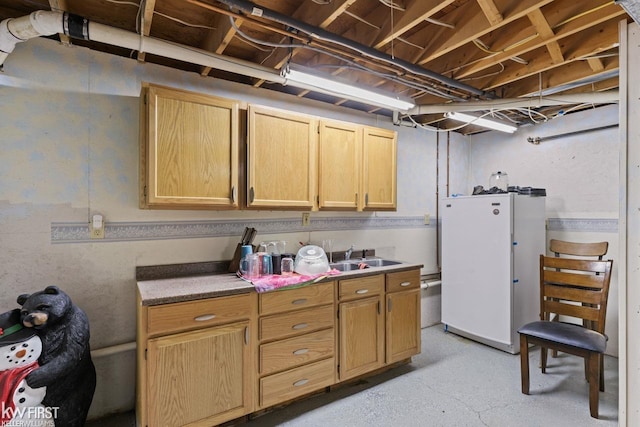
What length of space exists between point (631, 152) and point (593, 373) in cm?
158

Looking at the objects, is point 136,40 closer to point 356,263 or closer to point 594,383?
point 356,263

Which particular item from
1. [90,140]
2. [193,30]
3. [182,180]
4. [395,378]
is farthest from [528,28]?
[90,140]

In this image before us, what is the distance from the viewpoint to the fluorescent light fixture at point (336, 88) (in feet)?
7.23

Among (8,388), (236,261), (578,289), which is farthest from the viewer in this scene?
(578,289)

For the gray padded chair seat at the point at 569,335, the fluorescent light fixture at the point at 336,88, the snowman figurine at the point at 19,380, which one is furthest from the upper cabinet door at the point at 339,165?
the snowman figurine at the point at 19,380

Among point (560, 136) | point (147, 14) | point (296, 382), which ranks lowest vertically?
point (296, 382)

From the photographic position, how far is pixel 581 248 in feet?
9.85

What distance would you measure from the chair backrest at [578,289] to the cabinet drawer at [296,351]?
1.95 m

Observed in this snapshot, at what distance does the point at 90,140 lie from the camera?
2.17 meters

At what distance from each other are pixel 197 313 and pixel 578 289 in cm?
300

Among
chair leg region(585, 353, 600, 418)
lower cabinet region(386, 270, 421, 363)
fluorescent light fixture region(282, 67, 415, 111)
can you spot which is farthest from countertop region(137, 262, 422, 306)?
chair leg region(585, 353, 600, 418)

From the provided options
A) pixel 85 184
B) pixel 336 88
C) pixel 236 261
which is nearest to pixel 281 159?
pixel 336 88

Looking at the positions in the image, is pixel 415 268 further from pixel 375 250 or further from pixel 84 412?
pixel 84 412

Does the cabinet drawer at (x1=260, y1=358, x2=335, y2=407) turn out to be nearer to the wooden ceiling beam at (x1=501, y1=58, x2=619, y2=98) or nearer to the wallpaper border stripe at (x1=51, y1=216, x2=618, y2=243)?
the wallpaper border stripe at (x1=51, y1=216, x2=618, y2=243)
